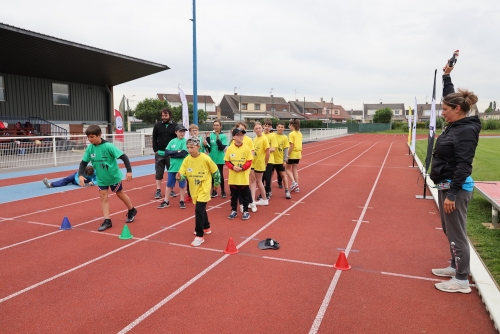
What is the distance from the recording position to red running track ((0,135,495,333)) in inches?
135

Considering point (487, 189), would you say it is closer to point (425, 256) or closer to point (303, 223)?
point (425, 256)

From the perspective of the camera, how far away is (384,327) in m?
3.32

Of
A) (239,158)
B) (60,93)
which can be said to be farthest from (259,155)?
(60,93)

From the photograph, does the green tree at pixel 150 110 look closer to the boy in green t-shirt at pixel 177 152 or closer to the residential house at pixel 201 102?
the residential house at pixel 201 102

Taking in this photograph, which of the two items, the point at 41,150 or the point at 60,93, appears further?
the point at 60,93

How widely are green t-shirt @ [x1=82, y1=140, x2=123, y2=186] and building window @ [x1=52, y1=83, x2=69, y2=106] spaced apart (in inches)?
853

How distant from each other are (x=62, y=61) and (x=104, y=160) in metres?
18.1

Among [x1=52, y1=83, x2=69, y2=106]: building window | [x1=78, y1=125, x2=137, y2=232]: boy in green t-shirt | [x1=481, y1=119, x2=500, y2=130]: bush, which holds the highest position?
[x1=52, y1=83, x2=69, y2=106]: building window

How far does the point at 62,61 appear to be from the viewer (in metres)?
21.1

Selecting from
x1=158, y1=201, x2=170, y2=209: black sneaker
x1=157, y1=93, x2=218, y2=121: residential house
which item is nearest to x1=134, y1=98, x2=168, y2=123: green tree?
x1=157, y1=93, x2=218, y2=121: residential house

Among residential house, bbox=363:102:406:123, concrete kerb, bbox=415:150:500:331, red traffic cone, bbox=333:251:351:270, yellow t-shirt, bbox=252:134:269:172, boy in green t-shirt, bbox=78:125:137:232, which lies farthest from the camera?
residential house, bbox=363:102:406:123

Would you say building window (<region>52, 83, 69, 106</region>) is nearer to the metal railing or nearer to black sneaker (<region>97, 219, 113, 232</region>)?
the metal railing

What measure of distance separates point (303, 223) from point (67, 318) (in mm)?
4319

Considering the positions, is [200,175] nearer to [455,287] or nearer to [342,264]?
[342,264]
